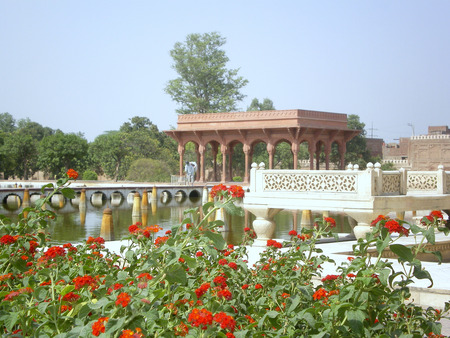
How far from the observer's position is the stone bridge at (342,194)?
948 centimetres

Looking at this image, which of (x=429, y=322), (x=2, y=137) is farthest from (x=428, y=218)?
(x=2, y=137)

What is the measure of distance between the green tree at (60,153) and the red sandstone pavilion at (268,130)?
31.2 feet

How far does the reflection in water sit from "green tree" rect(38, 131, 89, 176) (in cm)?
1315

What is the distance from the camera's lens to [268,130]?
3058 centimetres

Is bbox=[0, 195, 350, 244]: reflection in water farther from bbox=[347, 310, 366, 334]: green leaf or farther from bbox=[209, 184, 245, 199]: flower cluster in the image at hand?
bbox=[347, 310, 366, 334]: green leaf

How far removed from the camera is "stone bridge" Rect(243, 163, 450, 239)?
31.1 ft

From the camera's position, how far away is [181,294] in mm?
3002

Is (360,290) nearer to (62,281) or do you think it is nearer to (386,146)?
(62,281)

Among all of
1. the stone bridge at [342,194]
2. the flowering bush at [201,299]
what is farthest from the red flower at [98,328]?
the stone bridge at [342,194]

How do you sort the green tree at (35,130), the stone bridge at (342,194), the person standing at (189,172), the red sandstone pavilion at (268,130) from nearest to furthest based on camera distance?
the stone bridge at (342,194) → the red sandstone pavilion at (268,130) → the person standing at (189,172) → the green tree at (35,130)

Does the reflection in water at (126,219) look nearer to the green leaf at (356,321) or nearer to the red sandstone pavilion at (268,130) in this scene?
the red sandstone pavilion at (268,130)

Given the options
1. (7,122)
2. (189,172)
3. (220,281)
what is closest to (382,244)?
(220,281)

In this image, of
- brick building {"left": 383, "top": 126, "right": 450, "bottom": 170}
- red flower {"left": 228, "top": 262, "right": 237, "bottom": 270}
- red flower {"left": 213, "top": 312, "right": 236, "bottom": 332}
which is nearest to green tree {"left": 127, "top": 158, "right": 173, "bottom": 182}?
brick building {"left": 383, "top": 126, "right": 450, "bottom": 170}

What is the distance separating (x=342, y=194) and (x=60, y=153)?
107 ft
